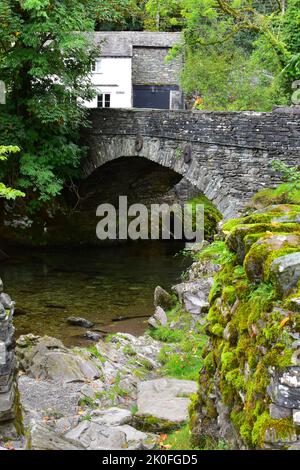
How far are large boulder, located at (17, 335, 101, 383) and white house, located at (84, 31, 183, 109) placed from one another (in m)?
25.3

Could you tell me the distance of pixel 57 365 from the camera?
A: 1045 centimetres

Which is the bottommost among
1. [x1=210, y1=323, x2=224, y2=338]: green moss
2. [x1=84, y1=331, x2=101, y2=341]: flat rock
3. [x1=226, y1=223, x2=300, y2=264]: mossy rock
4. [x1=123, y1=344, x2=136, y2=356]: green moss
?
[x1=84, y1=331, x2=101, y2=341]: flat rock

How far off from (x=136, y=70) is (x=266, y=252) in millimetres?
32698

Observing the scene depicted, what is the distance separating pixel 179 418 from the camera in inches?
288

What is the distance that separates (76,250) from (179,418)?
17.5 meters

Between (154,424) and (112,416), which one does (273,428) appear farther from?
(112,416)

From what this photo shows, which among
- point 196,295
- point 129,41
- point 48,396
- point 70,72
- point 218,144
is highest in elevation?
point 129,41

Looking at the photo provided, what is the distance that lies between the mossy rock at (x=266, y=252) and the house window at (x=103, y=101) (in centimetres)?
3157

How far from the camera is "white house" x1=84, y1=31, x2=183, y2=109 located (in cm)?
3541

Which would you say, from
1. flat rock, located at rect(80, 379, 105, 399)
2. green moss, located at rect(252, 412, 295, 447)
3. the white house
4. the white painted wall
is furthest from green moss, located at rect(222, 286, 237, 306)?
the white painted wall

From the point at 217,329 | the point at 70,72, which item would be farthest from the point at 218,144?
the point at 217,329

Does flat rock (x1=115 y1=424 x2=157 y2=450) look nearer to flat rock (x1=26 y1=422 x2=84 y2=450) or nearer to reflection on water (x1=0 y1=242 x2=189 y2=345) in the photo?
flat rock (x1=26 y1=422 x2=84 y2=450)

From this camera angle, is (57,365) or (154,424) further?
(57,365)

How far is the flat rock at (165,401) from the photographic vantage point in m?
7.33
